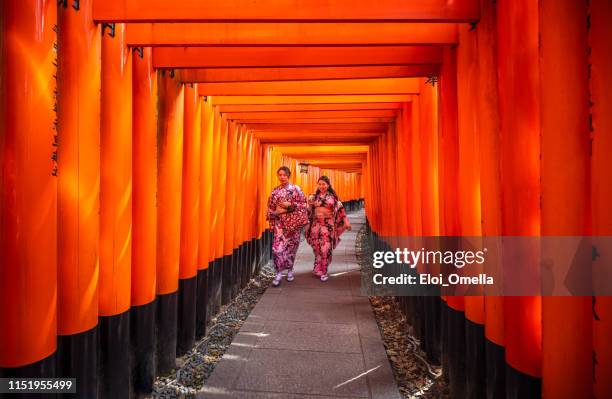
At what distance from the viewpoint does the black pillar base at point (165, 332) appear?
3396 mm

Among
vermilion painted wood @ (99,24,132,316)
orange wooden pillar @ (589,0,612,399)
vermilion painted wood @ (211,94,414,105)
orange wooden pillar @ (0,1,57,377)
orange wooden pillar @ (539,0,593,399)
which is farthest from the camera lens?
vermilion painted wood @ (211,94,414,105)

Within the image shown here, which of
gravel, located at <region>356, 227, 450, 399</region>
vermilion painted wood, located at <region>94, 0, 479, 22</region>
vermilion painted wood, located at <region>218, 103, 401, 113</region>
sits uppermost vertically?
vermilion painted wood, located at <region>218, 103, 401, 113</region>

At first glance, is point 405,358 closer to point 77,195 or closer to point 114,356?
point 114,356

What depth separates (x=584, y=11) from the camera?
148 cm

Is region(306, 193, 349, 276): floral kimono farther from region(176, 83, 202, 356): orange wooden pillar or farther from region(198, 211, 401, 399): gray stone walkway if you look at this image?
region(176, 83, 202, 356): orange wooden pillar

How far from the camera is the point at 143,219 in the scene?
2.97 metres

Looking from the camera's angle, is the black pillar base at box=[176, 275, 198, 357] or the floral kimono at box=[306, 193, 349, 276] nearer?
the black pillar base at box=[176, 275, 198, 357]

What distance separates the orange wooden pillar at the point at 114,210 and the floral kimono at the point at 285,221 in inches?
173

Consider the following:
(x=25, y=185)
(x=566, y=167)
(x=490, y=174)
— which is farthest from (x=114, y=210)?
(x=566, y=167)

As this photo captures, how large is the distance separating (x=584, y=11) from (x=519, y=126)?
0.54m

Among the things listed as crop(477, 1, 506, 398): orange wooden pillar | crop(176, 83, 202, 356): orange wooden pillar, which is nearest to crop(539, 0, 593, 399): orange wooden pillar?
crop(477, 1, 506, 398): orange wooden pillar

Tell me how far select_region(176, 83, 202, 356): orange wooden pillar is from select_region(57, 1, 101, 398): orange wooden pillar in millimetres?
1647

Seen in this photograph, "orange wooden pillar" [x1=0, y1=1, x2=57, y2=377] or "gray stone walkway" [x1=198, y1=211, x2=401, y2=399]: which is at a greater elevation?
"orange wooden pillar" [x1=0, y1=1, x2=57, y2=377]

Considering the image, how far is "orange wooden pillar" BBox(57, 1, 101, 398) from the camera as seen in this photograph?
2.07 meters
